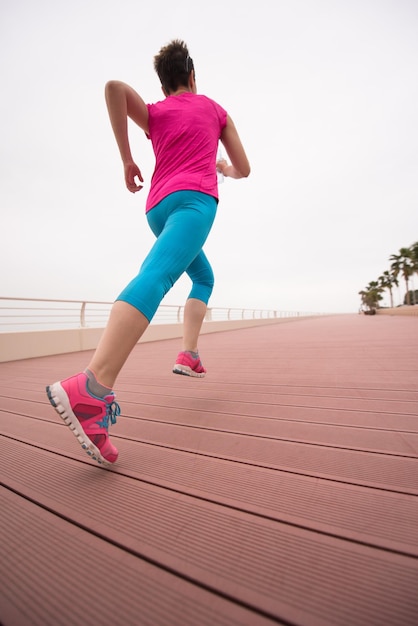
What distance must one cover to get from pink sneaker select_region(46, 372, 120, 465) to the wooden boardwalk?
81 millimetres

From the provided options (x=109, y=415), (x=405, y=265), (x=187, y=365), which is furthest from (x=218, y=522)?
(x=405, y=265)

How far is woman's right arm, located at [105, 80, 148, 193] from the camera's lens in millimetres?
954

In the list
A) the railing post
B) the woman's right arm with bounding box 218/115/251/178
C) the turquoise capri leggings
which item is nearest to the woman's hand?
the turquoise capri leggings

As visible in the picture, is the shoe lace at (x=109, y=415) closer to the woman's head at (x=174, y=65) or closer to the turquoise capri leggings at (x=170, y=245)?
the turquoise capri leggings at (x=170, y=245)

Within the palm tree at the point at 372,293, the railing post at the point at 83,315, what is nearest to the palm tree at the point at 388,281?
the palm tree at the point at 372,293

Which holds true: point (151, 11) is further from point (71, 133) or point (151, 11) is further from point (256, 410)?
point (256, 410)

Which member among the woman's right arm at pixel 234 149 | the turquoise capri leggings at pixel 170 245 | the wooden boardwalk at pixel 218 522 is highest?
the woman's right arm at pixel 234 149

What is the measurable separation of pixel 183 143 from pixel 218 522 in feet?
3.97

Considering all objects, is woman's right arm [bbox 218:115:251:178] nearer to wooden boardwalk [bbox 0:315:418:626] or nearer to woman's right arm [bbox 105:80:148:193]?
woman's right arm [bbox 105:80:148:193]

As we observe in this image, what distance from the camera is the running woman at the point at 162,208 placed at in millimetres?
723

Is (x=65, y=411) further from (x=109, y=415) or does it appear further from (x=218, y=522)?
(x=218, y=522)

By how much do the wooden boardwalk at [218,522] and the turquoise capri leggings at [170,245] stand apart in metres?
0.46

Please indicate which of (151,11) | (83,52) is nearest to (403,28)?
(151,11)

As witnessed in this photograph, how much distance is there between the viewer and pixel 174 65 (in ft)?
3.98
